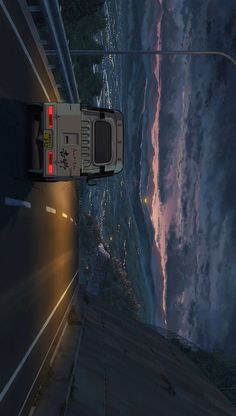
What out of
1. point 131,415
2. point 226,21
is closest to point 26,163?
point 131,415

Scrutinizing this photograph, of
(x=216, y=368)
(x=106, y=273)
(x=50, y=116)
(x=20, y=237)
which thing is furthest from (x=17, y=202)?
(x=106, y=273)

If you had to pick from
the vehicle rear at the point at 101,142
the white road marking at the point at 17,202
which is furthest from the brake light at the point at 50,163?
the vehicle rear at the point at 101,142

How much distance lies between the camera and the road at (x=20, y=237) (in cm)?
845

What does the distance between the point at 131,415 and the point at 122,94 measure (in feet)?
289

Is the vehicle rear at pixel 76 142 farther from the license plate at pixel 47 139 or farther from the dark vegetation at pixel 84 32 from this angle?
the dark vegetation at pixel 84 32

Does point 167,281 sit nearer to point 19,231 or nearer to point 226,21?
point 226,21

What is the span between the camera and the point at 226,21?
5828 cm

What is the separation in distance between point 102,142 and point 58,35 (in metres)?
2.68

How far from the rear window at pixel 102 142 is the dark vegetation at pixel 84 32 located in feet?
85.2

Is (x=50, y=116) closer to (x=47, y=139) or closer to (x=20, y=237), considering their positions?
(x=47, y=139)

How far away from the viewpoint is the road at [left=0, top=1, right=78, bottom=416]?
845 cm

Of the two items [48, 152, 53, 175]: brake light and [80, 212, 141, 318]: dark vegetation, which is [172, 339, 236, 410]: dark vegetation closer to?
[80, 212, 141, 318]: dark vegetation

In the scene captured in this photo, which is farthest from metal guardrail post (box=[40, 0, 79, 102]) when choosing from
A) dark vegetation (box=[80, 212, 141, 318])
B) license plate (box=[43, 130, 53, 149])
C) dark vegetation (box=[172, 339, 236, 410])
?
dark vegetation (box=[172, 339, 236, 410])

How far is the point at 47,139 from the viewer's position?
40.8ft
